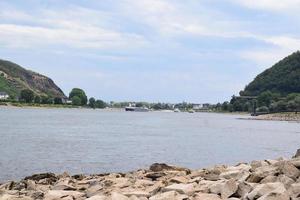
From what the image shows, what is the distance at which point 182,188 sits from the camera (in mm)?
14469

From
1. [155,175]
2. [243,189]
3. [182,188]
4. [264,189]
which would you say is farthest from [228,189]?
[155,175]

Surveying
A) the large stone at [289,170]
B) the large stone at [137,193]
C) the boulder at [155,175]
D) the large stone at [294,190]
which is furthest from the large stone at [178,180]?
the large stone at [294,190]

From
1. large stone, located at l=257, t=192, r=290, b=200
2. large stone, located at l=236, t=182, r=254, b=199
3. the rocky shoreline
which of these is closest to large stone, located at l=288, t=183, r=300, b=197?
the rocky shoreline

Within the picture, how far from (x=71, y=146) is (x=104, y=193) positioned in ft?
131

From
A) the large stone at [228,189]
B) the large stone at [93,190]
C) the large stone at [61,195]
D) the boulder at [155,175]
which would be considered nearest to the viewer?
the large stone at [228,189]

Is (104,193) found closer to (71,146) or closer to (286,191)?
(286,191)

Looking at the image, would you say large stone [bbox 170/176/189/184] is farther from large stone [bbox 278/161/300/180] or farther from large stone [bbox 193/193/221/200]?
large stone [bbox 278/161/300/180]

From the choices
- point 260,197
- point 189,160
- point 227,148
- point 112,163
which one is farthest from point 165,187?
point 227,148

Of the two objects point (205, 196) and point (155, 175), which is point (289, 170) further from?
point (155, 175)

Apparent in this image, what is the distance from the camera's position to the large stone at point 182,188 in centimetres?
1420

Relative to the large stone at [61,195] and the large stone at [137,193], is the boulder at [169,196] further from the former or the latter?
the large stone at [61,195]

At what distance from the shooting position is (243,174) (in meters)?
15.7

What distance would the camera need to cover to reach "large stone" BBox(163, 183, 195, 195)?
14198 millimetres

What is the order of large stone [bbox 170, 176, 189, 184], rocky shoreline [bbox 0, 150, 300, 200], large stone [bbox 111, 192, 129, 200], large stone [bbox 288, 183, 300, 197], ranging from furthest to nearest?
large stone [bbox 170, 176, 189, 184] < large stone [bbox 111, 192, 129, 200] < rocky shoreline [bbox 0, 150, 300, 200] < large stone [bbox 288, 183, 300, 197]
